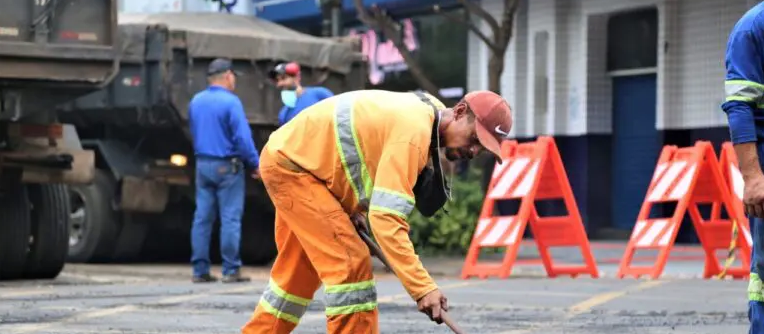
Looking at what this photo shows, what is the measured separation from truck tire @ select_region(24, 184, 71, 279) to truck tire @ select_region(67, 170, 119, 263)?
8.14 feet

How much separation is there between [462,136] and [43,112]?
6800 mm

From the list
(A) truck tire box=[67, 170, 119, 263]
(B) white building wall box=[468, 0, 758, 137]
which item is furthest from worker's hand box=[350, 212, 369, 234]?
(B) white building wall box=[468, 0, 758, 137]

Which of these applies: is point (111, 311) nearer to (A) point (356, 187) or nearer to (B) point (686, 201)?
(A) point (356, 187)

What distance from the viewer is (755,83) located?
6.59 metres

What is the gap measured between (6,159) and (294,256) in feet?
19.4

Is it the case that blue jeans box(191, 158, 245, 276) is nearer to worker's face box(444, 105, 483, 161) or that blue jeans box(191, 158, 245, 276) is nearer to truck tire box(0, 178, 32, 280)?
truck tire box(0, 178, 32, 280)

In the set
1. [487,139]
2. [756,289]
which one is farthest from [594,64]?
[487,139]

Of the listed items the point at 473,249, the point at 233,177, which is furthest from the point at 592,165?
the point at 233,177

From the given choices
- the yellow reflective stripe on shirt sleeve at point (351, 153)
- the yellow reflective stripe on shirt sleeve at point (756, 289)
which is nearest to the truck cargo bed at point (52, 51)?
the yellow reflective stripe on shirt sleeve at point (351, 153)

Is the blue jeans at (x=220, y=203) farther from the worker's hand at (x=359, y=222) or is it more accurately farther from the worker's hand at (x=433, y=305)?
the worker's hand at (x=433, y=305)

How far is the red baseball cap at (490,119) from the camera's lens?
6441mm

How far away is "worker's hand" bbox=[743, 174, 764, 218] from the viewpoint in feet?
21.1

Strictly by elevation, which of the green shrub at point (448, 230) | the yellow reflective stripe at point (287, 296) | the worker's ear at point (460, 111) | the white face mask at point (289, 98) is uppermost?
the worker's ear at point (460, 111)

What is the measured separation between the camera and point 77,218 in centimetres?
1614
